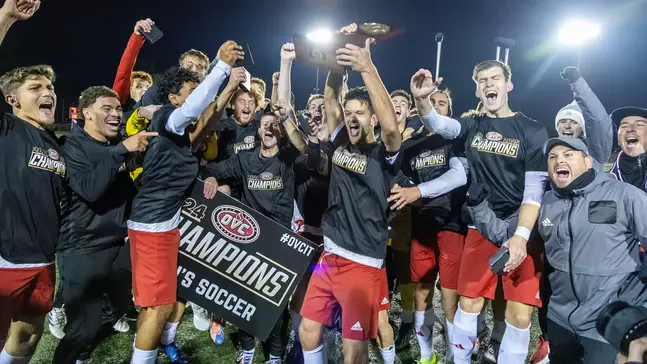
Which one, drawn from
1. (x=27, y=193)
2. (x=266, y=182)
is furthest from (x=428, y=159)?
(x=27, y=193)

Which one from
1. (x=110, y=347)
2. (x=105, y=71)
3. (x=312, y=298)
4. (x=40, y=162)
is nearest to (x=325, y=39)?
(x=312, y=298)

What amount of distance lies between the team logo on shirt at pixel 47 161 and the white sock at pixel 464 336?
328cm

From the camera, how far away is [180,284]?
13.3ft

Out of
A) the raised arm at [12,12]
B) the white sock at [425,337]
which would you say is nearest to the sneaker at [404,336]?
the white sock at [425,337]

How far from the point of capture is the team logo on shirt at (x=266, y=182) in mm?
4156

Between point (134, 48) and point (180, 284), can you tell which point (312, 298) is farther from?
point (134, 48)

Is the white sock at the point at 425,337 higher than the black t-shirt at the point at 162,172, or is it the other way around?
the black t-shirt at the point at 162,172

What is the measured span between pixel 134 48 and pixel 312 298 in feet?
12.2

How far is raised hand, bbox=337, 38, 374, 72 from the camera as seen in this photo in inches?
109

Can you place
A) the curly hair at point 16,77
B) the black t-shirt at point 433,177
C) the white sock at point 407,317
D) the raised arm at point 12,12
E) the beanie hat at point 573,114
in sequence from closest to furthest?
the raised arm at point 12,12
the curly hair at point 16,77
the black t-shirt at point 433,177
the beanie hat at point 573,114
the white sock at point 407,317

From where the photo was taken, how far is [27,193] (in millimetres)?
3021

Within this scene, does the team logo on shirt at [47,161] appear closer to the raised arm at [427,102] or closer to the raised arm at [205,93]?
the raised arm at [205,93]

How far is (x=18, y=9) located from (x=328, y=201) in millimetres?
2436

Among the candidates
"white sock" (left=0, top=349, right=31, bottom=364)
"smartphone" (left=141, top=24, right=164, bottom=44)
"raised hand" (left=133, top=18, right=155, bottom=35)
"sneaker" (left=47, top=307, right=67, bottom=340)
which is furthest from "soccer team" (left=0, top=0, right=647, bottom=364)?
"raised hand" (left=133, top=18, right=155, bottom=35)
